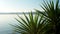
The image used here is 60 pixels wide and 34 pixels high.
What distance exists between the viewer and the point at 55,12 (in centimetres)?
450

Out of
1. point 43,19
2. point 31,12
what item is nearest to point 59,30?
point 43,19

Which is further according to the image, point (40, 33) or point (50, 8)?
point (50, 8)

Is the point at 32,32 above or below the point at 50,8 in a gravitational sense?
below

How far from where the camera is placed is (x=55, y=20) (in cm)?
448

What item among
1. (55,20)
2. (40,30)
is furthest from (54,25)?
(40,30)

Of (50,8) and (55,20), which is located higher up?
(50,8)

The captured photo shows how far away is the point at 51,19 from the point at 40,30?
1.62ft

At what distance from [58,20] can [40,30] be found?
1.89 ft

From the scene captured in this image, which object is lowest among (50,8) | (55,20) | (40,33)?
(40,33)

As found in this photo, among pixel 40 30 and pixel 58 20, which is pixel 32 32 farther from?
pixel 58 20

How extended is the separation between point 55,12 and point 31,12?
58 cm

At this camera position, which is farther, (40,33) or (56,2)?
(56,2)

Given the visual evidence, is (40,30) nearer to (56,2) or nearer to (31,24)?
(31,24)

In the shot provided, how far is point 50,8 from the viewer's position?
4547 mm
